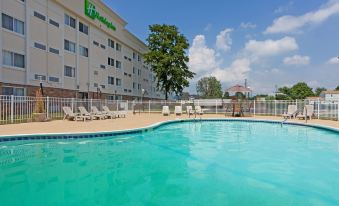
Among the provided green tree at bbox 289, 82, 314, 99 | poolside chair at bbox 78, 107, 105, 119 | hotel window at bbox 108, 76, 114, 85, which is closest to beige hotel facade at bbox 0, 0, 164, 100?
hotel window at bbox 108, 76, 114, 85

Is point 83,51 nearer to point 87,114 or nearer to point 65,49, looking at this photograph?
point 65,49

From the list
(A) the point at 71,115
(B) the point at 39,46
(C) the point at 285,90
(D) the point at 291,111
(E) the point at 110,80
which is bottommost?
(A) the point at 71,115

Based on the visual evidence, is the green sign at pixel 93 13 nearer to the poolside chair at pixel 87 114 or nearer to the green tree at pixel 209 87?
the poolside chair at pixel 87 114

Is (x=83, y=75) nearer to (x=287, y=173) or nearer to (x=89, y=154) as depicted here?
(x=89, y=154)

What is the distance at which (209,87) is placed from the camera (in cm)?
5997

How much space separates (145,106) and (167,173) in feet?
64.9

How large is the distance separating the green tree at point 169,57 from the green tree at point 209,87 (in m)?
25.1

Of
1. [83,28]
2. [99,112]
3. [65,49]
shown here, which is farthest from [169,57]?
[99,112]

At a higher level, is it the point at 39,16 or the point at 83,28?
the point at 83,28

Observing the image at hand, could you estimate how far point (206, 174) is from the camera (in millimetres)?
5484

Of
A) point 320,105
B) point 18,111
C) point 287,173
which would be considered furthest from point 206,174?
point 320,105

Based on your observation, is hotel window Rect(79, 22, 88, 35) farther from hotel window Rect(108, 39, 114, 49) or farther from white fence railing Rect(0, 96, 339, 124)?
white fence railing Rect(0, 96, 339, 124)

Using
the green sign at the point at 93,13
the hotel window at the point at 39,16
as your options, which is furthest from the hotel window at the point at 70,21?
the hotel window at the point at 39,16

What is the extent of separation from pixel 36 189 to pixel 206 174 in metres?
3.33
